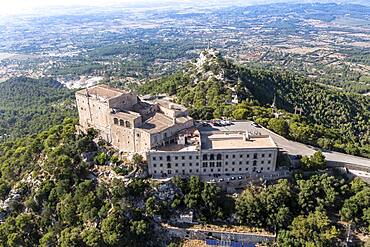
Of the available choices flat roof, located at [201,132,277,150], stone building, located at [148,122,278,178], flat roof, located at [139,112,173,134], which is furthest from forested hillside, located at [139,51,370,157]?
stone building, located at [148,122,278,178]

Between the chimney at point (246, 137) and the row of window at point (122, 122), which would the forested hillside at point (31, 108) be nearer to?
the row of window at point (122, 122)

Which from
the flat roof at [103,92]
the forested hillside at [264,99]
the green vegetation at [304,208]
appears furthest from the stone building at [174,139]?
the forested hillside at [264,99]

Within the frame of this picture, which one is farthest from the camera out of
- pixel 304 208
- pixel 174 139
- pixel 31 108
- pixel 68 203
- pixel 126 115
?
pixel 31 108

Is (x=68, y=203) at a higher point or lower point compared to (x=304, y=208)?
lower

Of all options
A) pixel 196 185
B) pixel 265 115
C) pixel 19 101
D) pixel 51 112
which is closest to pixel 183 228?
pixel 196 185

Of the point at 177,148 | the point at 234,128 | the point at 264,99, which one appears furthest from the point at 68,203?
the point at 264,99

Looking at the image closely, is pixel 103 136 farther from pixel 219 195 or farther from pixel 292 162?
pixel 292 162

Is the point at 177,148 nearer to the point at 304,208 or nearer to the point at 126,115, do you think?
the point at 126,115
